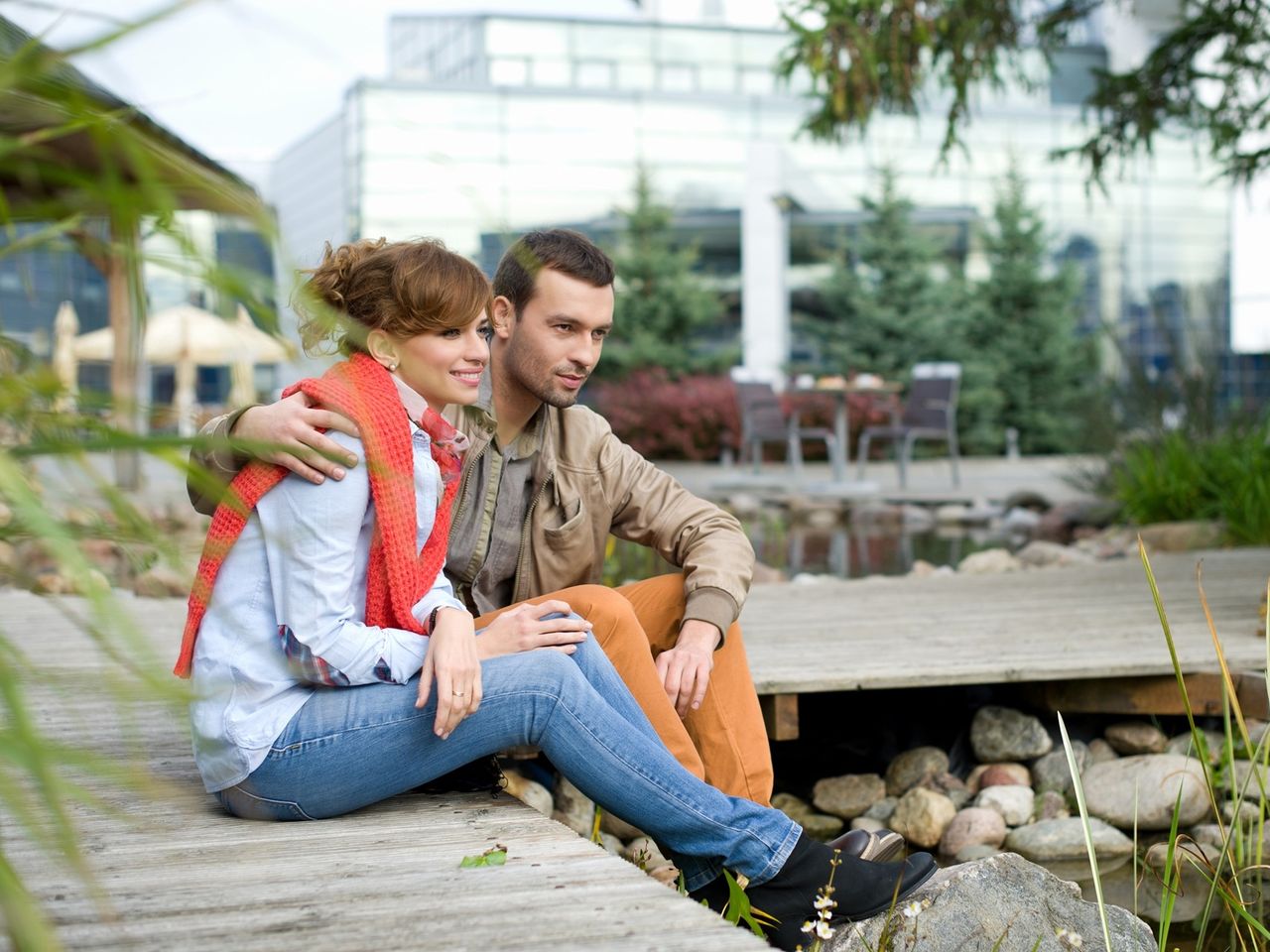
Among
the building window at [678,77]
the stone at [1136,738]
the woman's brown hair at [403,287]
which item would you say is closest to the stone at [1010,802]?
the stone at [1136,738]

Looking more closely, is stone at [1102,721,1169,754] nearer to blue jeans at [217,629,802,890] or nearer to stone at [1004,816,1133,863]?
stone at [1004,816,1133,863]

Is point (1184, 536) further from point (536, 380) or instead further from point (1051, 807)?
point (536, 380)

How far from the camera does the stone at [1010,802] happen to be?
3381mm

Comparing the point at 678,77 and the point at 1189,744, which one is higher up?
the point at 678,77

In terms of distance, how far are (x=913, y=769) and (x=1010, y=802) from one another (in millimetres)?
335

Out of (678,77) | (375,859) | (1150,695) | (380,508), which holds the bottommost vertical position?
(1150,695)

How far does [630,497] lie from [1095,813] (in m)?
1.58

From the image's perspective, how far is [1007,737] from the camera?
3.72 metres

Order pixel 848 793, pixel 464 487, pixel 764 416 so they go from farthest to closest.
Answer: pixel 764 416 → pixel 848 793 → pixel 464 487

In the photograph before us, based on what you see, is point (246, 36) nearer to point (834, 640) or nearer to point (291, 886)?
point (291, 886)

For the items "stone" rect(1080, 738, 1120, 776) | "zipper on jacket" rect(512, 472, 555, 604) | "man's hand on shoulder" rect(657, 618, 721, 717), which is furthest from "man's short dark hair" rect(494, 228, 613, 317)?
"stone" rect(1080, 738, 1120, 776)

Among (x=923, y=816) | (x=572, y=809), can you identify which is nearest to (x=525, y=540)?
(x=572, y=809)

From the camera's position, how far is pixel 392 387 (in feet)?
6.70

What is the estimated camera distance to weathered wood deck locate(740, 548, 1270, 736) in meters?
3.35
